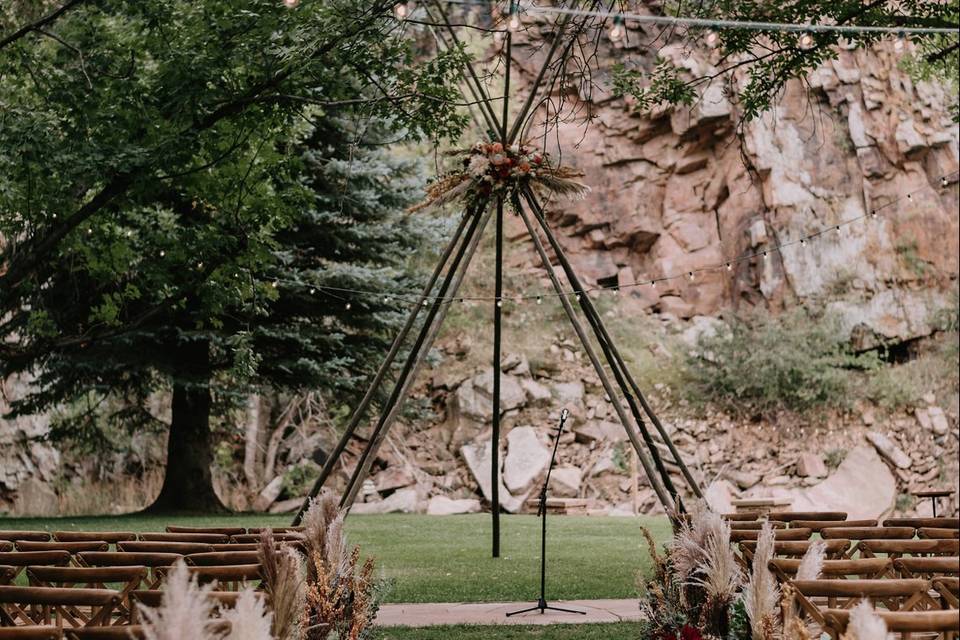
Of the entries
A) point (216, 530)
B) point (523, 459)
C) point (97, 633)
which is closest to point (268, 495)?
point (523, 459)

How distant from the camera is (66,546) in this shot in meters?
6.53

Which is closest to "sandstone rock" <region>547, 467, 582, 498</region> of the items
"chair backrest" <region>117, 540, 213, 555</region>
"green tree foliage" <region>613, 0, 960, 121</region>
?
"green tree foliage" <region>613, 0, 960, 121</region>

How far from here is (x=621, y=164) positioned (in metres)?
29.3

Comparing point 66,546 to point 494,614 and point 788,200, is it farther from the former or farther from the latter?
point 788,200

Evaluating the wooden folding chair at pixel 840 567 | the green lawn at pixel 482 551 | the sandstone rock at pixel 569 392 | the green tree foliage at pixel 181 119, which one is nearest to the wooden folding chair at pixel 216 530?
the green lawn at pixel 482 551

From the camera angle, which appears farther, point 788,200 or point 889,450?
point 788,200

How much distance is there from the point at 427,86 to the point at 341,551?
487cm

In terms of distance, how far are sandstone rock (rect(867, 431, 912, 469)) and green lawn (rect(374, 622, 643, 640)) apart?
16090 mm

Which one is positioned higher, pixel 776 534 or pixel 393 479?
pixel 393 479

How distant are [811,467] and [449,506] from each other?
8440 mm

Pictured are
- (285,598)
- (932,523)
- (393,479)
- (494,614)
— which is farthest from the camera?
(393,479)

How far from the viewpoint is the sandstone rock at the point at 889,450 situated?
825 inches

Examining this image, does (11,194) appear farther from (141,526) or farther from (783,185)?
(783,185)

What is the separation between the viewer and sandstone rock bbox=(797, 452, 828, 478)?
819 inches
